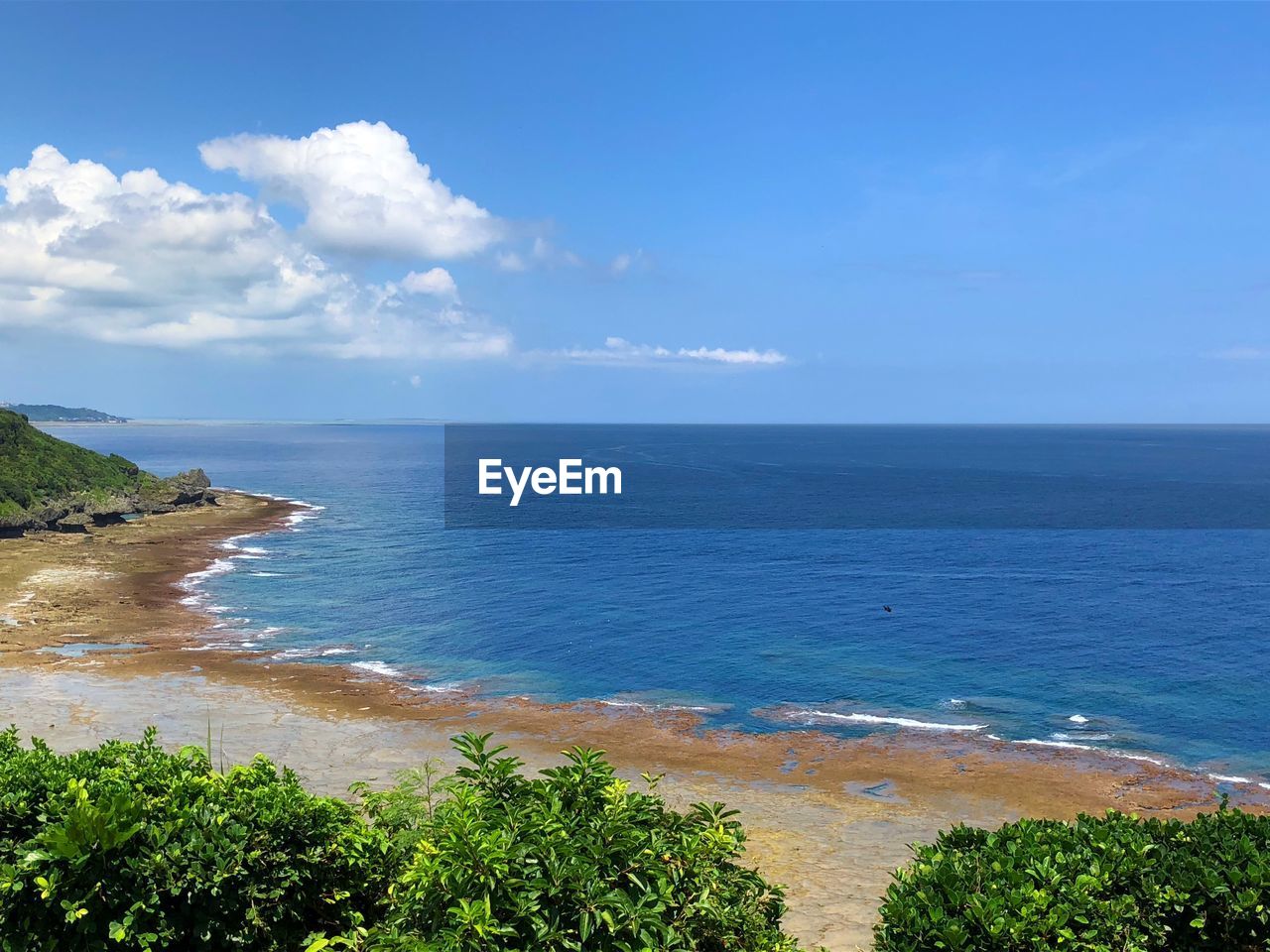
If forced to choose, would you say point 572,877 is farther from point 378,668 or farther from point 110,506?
point 110,506

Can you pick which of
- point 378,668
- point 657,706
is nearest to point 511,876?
point 657,706

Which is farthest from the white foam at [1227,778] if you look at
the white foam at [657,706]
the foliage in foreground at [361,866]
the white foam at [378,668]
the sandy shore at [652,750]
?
the white foam at [378,668]

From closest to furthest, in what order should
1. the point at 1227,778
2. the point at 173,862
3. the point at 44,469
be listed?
the point at 173,862
the point at 1227,778
the point at 44,469

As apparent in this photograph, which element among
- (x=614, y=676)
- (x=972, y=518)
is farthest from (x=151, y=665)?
(x=972, y=518)

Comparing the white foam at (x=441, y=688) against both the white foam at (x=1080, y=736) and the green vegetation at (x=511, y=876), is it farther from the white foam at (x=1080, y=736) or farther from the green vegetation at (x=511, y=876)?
the green vegetation at (x=511, y=876)

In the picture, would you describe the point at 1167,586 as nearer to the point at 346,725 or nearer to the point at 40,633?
the point at 346,725
